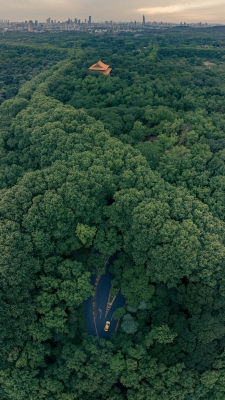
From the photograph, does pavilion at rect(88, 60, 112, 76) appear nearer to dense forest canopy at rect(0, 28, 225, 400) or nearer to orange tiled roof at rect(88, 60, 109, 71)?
orange tiled roof at rect(88, 60, 109, 71)

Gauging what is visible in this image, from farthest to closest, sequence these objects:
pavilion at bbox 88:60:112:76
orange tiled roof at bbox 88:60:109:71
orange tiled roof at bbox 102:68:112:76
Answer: orange tiled roof at bbox 88:60:109:71 < pavilion at bbox 88:60:112:76 < orange tiled roof at bbox 102:68:112:76

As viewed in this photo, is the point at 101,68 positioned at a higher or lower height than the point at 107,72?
higher

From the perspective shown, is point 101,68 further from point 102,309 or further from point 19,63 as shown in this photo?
point 102,309

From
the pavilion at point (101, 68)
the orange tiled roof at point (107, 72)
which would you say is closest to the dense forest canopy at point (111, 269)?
the orange tiled roof at point (107, 72)

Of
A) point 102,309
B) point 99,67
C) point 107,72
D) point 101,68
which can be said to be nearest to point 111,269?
point 102,309

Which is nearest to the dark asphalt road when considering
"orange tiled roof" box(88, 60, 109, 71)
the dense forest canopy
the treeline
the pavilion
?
the dense forest canopy

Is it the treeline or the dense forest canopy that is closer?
the dense forest canopy

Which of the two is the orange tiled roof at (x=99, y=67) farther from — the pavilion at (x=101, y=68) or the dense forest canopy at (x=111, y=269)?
the dense forest canopy at (x=111, y=269)

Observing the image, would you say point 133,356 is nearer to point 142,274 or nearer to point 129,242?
point 142,274

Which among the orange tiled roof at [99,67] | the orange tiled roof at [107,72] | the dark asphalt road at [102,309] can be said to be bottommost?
the dark asphalt road at [102,309]
